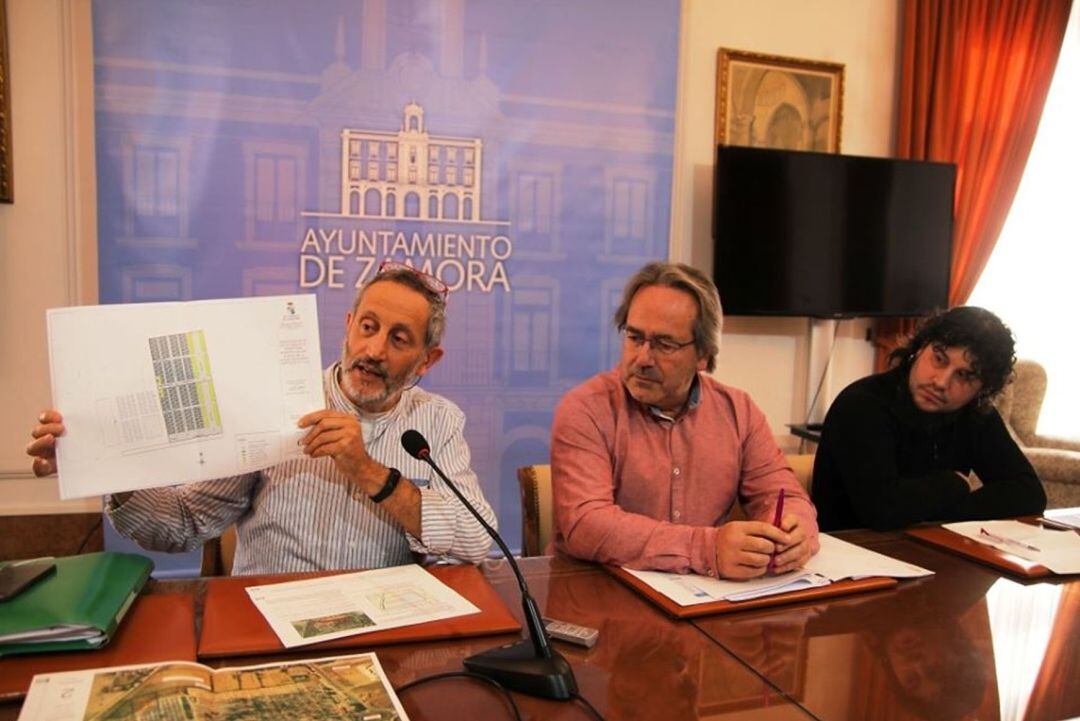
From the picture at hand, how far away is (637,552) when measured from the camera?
4.81ft

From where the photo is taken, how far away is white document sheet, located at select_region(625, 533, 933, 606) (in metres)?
1.32

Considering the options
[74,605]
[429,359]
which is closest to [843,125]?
[429,359]

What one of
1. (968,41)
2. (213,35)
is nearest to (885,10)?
(968,41)

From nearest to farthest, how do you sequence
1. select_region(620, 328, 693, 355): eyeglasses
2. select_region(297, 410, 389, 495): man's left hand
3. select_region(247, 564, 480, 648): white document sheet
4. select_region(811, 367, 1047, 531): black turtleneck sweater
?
select_region(247, 564, 480, 648): white document sheet, select_region(297, 410, 389, 495): man's left hand, select_region(620, 328, 693, 355): eyeglasses, select_region(811, 367, 1047, 531): black turtleneck sweater

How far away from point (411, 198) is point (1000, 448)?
2.26 m

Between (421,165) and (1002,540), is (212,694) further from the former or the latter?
(421,165)

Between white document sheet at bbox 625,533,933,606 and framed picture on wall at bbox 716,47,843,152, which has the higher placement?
framed picture on wall at bbox 716,47,843,152

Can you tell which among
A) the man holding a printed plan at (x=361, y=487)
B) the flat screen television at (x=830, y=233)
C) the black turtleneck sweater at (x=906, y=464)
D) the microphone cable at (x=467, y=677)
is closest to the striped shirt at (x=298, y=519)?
the man holding a printed plan at (x=361, y=487)

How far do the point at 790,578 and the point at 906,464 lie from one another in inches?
36.8

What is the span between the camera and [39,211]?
289 cm

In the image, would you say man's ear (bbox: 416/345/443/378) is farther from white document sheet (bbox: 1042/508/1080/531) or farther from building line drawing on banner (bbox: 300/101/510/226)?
building line drawing on banner (bbox: 300/101/510/226)

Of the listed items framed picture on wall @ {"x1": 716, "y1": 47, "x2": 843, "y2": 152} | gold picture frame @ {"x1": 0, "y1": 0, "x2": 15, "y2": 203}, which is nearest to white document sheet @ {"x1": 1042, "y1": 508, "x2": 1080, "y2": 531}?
framed picture on wall @ {"x1": 716, "y1": 47, "x2": 843, "y2": 152}

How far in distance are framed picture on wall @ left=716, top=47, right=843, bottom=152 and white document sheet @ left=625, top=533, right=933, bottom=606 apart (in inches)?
99.1

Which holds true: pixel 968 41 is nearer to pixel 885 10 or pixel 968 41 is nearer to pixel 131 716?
pixel 885 10
